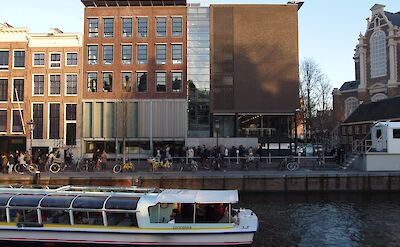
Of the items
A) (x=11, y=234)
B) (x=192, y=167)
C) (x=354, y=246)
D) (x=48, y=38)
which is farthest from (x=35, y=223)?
(x=48, y=38)

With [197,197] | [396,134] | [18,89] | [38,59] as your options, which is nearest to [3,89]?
[18,89]

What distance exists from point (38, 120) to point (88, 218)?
33465 millimetres

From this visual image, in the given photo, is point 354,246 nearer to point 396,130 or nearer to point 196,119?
point 396,130

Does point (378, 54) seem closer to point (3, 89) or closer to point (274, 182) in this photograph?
point (274, 182)

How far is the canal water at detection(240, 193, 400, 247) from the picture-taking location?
18203 mm

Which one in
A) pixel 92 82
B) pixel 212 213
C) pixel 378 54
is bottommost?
pixel 212 213

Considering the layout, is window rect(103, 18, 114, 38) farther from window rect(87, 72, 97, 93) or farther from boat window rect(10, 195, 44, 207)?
boat window rect(10, 195, 44, 207)

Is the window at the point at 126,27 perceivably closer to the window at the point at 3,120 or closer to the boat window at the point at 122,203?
the window at the point at 3,120

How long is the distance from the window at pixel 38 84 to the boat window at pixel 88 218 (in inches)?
1331

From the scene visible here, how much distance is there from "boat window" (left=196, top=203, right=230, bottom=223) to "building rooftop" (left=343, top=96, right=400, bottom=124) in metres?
44.2

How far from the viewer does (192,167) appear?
34156 mm

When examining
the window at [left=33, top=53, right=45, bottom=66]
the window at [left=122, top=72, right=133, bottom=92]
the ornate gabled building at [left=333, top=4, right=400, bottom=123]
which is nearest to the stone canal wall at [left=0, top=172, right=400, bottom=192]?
the window at [left=122, top=72, right=133, bottom=92]

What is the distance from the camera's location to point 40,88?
4694 cm

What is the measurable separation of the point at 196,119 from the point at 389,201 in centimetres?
2536
